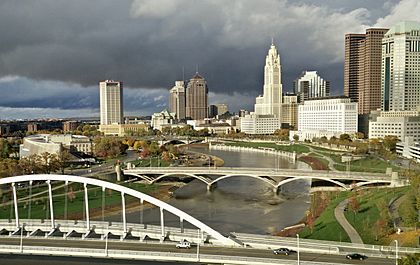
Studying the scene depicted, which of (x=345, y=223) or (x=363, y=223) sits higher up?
(x=363, y=223)

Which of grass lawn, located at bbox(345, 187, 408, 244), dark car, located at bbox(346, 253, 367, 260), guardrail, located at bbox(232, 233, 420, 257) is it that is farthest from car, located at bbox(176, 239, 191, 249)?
grass lawn, located at bbox(345, 187, 408, 244)

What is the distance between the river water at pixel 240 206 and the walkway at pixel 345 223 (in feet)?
12.8

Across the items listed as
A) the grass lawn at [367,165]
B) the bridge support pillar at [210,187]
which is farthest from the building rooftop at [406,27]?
the bridge support pillar at [210,187]

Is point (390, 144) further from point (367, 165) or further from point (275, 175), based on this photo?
point (275, 175)

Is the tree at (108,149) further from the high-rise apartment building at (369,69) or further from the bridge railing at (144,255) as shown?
the high-rise apartment building at (369,69)

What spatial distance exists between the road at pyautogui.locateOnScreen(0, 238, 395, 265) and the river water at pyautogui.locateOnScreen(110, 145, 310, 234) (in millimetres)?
12305

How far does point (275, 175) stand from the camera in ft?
190

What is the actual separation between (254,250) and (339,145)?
89363mm

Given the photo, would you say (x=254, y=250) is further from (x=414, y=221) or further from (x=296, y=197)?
(x=296, y=197)

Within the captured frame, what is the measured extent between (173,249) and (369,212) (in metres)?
20.8

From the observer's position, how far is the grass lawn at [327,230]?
33819 millimetres

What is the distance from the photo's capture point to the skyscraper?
176m

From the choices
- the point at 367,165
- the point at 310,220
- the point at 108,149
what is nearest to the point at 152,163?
the point at 108,149

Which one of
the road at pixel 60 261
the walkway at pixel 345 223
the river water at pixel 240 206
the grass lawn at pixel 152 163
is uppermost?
the grass lawn at pixel 152 163
